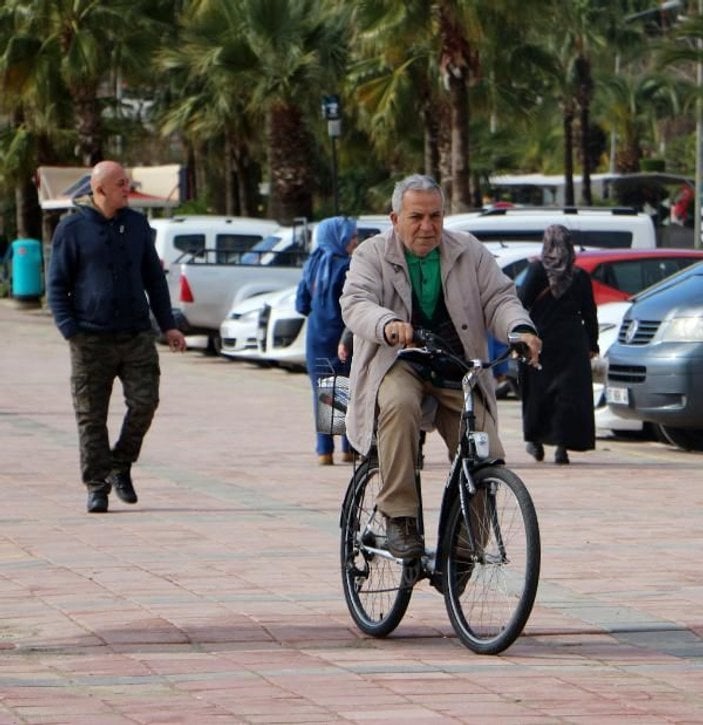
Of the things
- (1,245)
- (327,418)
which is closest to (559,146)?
(1,245)

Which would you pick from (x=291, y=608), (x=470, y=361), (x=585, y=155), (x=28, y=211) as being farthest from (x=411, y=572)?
(x=585, y=155)

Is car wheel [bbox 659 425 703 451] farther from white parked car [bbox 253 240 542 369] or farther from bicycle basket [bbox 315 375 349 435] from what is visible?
bicycle basket [bbox 315 375 349 435]

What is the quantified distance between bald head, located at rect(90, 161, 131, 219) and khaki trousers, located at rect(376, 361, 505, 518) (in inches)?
157

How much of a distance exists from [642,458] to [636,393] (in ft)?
1.61

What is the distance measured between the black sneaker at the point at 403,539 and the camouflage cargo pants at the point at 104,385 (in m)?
3.93

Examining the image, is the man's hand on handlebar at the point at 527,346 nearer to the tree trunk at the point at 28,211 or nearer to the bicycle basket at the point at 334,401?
the bicycle basket at the point at 334,401

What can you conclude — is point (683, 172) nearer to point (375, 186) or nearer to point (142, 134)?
point (375, 186)

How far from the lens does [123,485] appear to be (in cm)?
1162

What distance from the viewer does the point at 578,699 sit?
6.44 meters

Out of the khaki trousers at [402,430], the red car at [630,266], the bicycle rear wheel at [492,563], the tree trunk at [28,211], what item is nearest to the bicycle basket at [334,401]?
the khaki trousers at [402,430]

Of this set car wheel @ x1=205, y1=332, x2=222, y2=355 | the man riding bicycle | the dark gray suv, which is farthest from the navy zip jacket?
car wheel @ x1=205, y1=332, x2=222, y2=355

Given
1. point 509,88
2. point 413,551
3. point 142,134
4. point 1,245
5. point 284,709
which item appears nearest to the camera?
point 284,709

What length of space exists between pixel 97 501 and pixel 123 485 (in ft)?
1.10

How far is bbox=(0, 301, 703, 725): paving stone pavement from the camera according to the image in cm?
641
